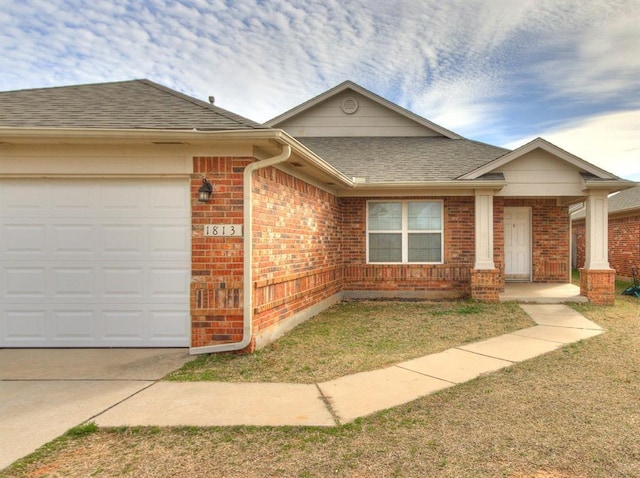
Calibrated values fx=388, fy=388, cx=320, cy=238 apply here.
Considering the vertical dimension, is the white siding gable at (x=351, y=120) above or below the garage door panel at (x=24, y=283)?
above

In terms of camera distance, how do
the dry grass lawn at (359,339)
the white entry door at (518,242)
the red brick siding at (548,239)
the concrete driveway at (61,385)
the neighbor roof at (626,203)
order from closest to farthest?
the concrete driveway at (61,385) → the dry grass lawn at (359,339) → the red brick siding at (548,239) → the white entry door at (518,242) → the neighbor roof at (626,203)

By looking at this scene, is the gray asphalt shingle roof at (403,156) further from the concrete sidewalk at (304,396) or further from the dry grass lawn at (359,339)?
the concrete sidewalk at (304,396)

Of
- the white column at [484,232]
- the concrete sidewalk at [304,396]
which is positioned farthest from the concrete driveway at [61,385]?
the white column at [484,232]

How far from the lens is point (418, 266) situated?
10.1m

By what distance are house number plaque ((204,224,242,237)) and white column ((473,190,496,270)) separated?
6.36 metres

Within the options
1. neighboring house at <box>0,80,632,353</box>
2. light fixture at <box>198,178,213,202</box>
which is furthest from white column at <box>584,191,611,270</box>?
light fixture at <box>198,178,213,202</box>

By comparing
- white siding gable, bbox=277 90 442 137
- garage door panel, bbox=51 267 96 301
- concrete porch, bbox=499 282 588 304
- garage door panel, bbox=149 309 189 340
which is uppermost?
white siding gable, bbox=277 90 442 137

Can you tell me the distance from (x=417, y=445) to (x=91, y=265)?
5050mm

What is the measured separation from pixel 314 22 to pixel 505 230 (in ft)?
27.0

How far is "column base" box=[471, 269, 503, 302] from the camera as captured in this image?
9.38 meters

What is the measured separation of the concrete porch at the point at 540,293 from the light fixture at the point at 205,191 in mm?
7615

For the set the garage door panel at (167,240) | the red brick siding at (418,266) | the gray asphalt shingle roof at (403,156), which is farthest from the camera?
the red brick siding at (418,266)

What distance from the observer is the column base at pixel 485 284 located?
9375 mm

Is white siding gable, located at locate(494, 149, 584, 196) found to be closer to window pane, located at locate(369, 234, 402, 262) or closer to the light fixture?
window pane, located at locate(369, 234, 402, 262)
